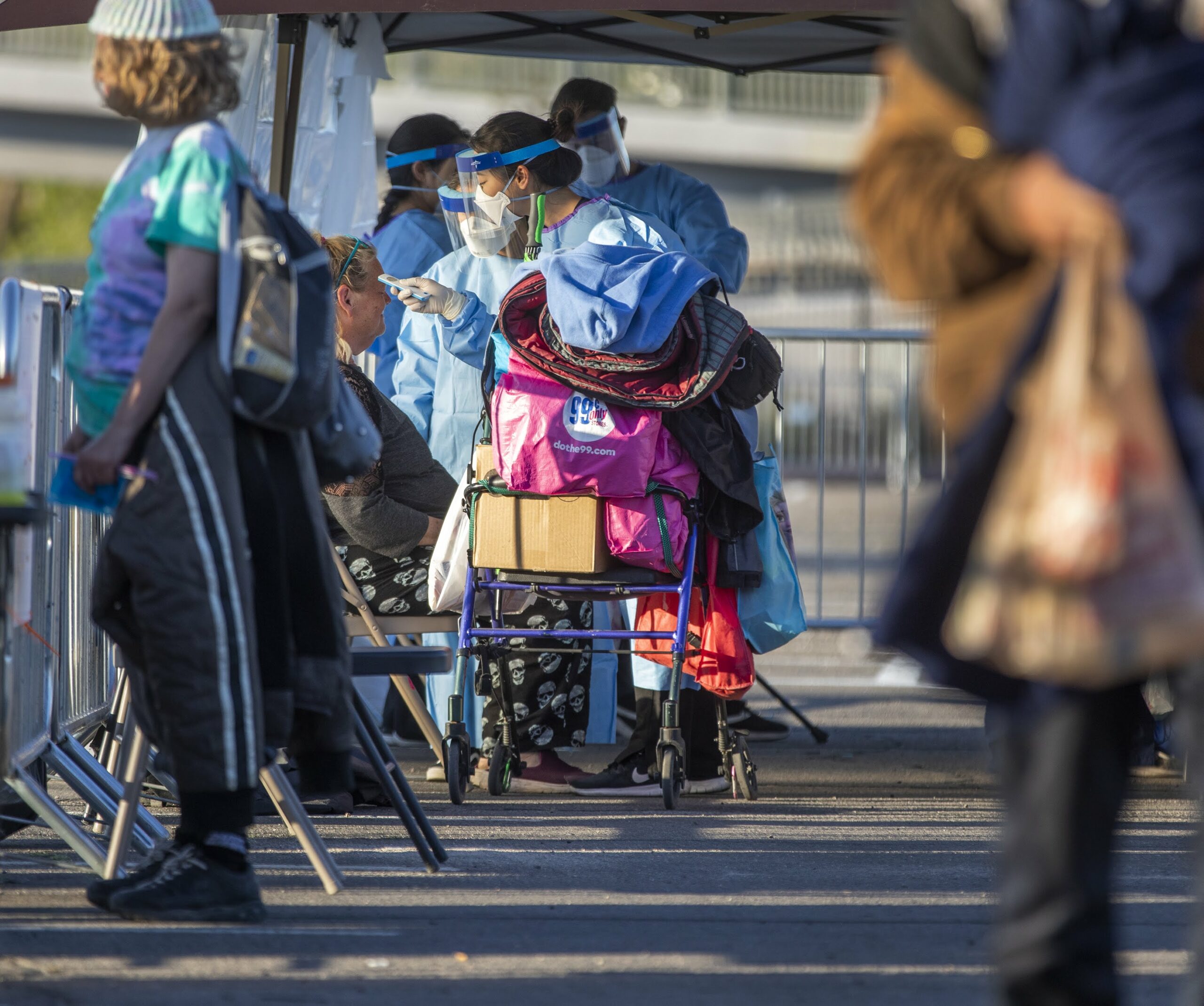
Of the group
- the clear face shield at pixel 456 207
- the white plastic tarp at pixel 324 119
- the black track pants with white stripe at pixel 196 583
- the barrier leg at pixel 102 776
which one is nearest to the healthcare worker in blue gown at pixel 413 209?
the white plastic tarp at pixel 324 119

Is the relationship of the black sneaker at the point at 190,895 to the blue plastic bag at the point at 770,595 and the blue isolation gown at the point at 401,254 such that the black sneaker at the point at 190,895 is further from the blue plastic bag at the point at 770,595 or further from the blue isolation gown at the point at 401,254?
the blue isolation gown at the point at 401,254

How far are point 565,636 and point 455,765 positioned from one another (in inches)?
21.1

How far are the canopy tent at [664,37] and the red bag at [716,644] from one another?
7.21ft

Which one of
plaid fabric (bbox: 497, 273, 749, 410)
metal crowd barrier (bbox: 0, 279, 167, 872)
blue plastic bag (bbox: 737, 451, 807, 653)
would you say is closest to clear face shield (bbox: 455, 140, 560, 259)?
plaid fabric (bbox: 497, 273, 749, 410)

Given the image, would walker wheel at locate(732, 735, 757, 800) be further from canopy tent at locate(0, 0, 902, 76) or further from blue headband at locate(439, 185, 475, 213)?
canopy tent at locate(0, 0, 902, 76)

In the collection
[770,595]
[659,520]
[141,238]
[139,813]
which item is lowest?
[139,813]

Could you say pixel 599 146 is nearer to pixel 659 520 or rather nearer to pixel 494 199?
pixel 494 199

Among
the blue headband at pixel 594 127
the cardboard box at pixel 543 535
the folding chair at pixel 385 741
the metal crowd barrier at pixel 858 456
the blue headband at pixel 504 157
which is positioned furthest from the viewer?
the metal crowd barrier at pixel 858 456

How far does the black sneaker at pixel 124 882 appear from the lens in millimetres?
3715

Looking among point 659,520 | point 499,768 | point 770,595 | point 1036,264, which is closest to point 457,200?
point 659,520

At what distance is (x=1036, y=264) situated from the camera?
7.67ft

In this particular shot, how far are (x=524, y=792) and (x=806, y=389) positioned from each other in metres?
11.5

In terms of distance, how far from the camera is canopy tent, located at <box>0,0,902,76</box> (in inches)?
291

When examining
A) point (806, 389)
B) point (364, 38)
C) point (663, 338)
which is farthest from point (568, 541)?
point (806, 389)
